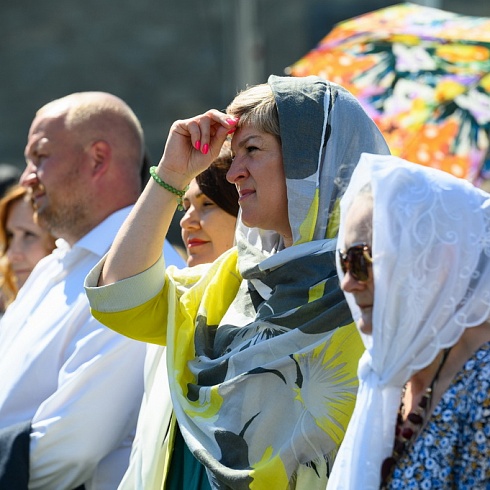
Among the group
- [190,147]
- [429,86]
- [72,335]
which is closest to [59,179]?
[72,335]

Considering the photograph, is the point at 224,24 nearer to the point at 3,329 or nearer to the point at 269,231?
the point at 3,329

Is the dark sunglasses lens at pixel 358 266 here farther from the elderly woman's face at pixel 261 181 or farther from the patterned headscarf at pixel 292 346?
the elderly woman's face at pixel 261 181

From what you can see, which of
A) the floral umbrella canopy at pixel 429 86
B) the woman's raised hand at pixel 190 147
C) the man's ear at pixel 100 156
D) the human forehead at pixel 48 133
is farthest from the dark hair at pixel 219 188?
the floral umbrella canopy at pixel 429 86

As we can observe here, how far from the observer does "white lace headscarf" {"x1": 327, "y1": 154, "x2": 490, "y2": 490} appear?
7.75 feet

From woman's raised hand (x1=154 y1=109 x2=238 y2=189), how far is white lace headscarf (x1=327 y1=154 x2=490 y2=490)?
92 cm

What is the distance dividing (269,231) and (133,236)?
1.32 ft

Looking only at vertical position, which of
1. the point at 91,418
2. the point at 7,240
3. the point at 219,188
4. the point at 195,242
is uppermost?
the point at 219,188

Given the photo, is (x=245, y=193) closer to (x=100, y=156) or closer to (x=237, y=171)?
(x=237, y=171)

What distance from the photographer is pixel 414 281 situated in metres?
2.36

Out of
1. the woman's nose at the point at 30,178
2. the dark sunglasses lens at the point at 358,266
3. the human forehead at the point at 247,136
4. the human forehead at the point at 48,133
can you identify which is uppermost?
the dark sunglasses lens at the point at 358,266

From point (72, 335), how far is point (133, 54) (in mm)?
8752

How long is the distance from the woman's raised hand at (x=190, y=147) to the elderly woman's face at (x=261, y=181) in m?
0.13

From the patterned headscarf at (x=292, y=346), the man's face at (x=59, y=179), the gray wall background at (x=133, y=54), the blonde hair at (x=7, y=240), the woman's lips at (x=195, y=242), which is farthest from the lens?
the gray wall background at (x=133, y=54)

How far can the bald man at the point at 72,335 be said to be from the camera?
384cm
